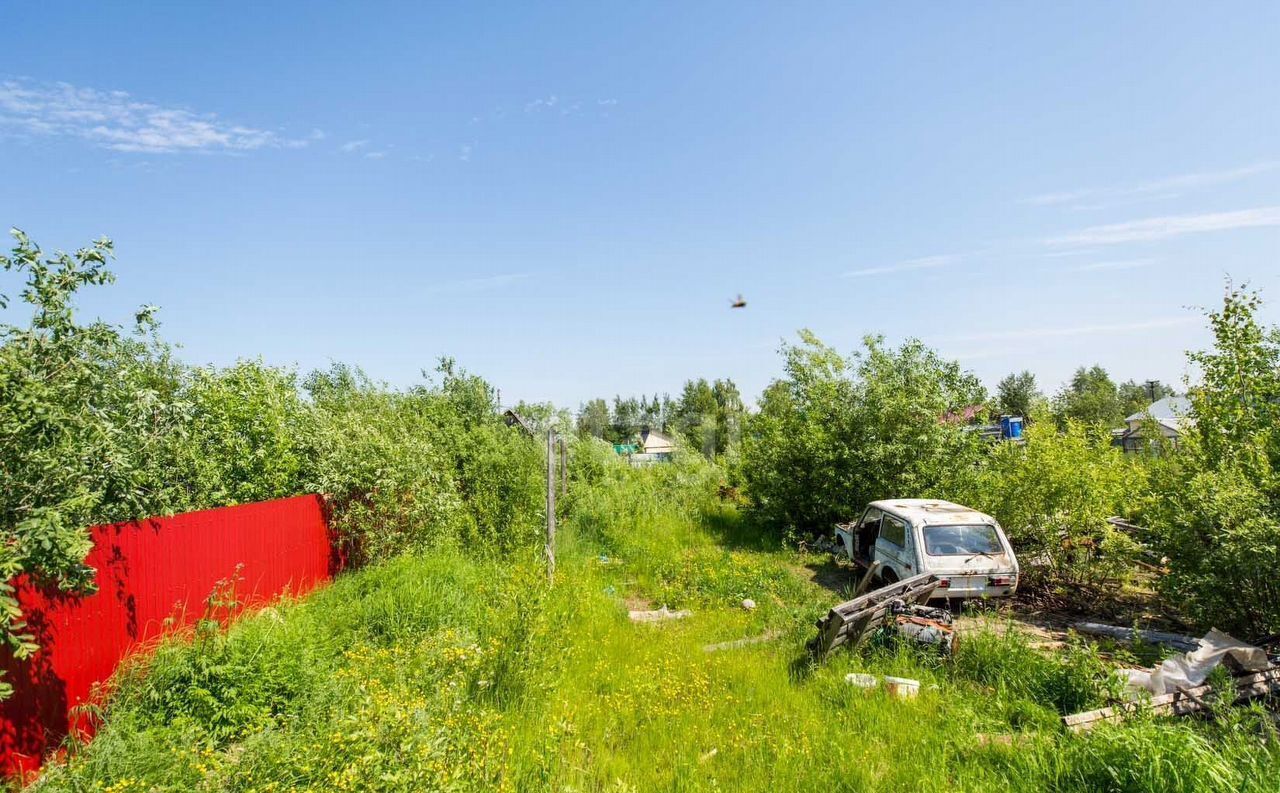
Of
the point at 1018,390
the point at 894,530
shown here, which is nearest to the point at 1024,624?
the point at 894,530

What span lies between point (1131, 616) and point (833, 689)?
577 cm

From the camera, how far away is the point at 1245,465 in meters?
7.18

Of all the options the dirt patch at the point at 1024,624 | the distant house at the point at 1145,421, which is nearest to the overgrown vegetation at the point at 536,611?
the dirt patch at the point at 1024,624

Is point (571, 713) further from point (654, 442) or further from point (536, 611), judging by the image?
point (654, 442)

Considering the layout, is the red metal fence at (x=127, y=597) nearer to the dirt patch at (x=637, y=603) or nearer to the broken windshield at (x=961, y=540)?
the dirt patch at (x=637, y=603)

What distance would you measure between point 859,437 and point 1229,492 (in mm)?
7919

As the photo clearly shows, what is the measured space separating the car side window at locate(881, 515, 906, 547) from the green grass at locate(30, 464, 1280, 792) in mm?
1978

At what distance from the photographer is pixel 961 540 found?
8.53 m

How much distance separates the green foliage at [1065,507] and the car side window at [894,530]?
2241 millimetres

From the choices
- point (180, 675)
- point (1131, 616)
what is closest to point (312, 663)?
point (180, 675)

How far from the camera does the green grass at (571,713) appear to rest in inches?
148

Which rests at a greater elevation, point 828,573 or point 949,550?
point 949,550

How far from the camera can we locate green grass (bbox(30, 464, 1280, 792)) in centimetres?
375

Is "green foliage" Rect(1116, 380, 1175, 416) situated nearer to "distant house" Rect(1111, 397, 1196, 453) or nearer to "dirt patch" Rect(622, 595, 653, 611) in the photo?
"distant house" Rect(1111, 397, 1196, 453)
